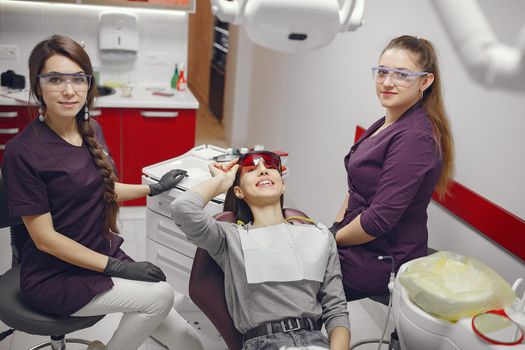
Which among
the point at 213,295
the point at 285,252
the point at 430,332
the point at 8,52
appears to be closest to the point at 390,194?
the point at 285,252

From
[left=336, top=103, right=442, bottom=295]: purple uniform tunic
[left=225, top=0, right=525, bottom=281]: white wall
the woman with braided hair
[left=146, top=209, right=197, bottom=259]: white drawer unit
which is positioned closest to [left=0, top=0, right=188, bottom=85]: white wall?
[left=225, top=0, right=525, bottom=281]: white wall

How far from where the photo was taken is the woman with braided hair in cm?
161

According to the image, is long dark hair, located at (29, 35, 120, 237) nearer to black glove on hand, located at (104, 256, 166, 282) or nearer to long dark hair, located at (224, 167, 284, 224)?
black glove on hand, located at (104, 256, 166, 282)

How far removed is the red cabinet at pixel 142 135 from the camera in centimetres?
346

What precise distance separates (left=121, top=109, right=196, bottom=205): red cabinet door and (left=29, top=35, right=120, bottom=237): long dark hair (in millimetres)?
1683

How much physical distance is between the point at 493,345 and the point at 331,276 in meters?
0.64

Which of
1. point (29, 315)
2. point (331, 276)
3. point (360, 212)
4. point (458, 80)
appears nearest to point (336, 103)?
point (458, 80)

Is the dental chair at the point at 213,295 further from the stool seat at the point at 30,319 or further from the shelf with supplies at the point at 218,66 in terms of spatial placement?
the shelf with supplies at the point at 218,66

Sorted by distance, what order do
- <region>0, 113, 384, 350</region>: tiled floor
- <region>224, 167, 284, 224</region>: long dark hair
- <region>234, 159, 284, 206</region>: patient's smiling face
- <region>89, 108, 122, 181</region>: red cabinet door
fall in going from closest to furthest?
<region>234, 159, 284, 206</region>: patient's smiling face < <region>224, 167, 284, 224</region>: long dark hair < <region>0, 113, 384, 350</region>: tiled floor < <region>89, 108, 122, 181</region>: red cabinet door

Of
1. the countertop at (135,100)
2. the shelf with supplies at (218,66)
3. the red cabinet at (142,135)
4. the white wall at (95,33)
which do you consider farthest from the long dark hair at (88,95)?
the shelf with supplies at (218,66)

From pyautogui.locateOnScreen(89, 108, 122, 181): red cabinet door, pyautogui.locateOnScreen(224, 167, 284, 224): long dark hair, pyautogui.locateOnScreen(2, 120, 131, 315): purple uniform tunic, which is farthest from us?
pyautogui.locateOnScreen(89, 108, 122, 181): red cabinet door

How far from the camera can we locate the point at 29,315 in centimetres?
166

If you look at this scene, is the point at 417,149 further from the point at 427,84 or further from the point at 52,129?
the point at 52,129

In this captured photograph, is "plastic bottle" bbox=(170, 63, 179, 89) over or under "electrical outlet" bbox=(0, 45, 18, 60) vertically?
under
